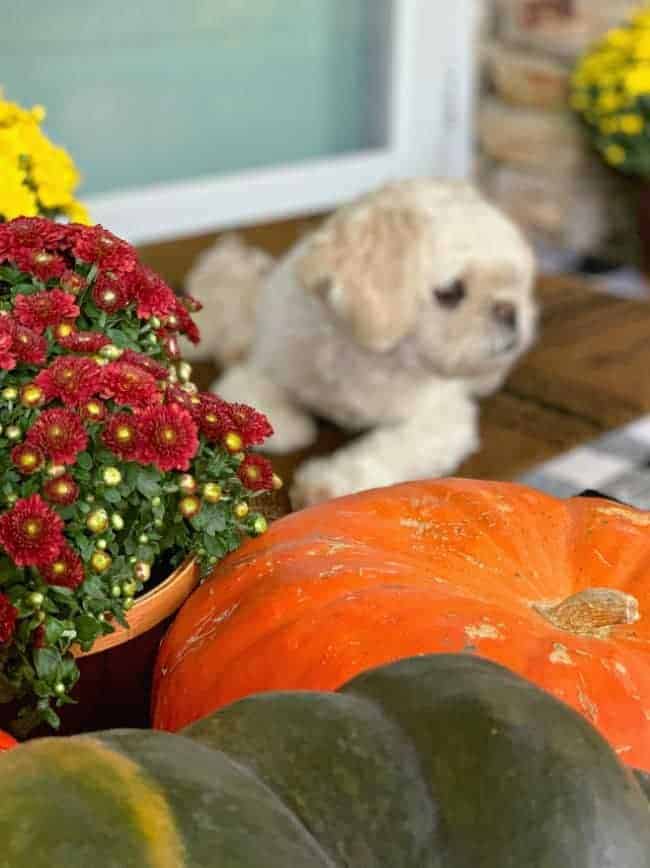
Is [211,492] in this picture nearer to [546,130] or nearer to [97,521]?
[97,521]

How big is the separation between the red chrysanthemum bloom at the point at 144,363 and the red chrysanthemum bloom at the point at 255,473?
0.23 ft

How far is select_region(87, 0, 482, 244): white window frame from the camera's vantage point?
7.32 ft

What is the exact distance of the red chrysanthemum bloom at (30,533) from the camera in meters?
0.53

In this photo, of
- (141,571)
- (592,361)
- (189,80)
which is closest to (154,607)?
(141,571)

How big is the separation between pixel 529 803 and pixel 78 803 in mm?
151

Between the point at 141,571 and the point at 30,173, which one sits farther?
the point at 30,173

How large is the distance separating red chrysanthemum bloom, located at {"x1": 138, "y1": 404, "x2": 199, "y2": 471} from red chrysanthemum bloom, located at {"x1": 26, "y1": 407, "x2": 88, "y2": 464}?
0.03m

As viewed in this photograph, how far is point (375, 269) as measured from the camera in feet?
4.35

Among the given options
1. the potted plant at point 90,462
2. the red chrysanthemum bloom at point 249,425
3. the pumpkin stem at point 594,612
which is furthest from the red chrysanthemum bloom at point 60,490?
the pumpkin stem at point 594,612

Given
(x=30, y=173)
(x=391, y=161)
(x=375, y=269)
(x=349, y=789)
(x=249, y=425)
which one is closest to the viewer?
(x=349, y=789)

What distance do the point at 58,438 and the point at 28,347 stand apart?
61 mm

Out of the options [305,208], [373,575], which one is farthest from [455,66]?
[373,575]

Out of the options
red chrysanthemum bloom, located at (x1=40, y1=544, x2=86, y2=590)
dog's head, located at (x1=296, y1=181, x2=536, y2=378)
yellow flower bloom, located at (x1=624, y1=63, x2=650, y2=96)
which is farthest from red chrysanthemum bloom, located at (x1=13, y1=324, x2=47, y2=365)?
yellow flower bloom, located at (x1=624, y1=63, x2=650, y2=96)

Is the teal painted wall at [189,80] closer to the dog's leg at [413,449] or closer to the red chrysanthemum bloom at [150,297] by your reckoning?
the dog's leg at [413,449]
